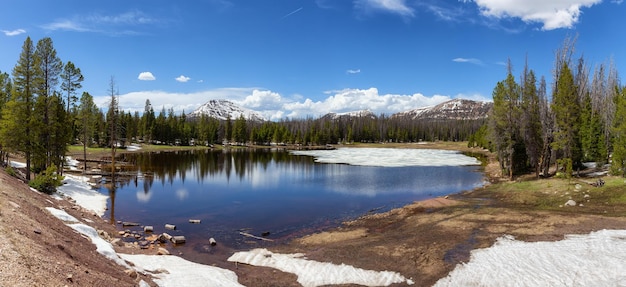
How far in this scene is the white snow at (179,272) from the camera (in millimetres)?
14828

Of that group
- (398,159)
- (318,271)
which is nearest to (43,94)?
(318,271)

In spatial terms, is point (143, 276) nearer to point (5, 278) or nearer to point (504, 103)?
point (5, 278)

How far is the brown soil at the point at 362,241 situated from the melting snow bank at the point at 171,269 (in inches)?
26.3

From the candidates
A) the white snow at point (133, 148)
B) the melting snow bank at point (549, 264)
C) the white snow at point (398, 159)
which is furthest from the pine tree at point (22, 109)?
the white snow at point (133, 148)

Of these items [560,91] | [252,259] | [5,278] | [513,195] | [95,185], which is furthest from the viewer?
[95,185]

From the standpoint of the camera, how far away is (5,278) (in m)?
8.68

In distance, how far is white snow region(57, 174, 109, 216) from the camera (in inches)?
1284

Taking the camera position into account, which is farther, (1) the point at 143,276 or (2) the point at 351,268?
(2) the point at 351,268

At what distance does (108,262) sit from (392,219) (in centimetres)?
2122

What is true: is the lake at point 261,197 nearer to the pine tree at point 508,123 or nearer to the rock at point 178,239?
the rock at point 178,239

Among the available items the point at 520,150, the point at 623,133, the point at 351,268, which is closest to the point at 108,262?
the point at 351,268

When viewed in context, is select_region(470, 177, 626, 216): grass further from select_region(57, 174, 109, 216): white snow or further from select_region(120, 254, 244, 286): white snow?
select_region(57, 174, 109, 216): white snow

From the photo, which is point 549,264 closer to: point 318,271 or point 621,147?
point 318,271

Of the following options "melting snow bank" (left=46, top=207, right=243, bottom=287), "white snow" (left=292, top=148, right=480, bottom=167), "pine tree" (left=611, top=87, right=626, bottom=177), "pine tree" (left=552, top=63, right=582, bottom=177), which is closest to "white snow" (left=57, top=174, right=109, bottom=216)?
"melting snow bank" (left=46, top=207, right=243, bottom=287)
